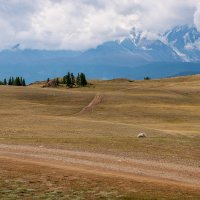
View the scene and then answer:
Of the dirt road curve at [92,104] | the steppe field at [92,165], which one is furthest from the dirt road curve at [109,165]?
the dirt road curve at [92,104]

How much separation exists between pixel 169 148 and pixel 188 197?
675 inches

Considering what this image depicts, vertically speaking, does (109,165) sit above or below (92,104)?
below

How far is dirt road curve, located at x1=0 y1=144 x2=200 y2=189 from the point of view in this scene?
26.0 meters

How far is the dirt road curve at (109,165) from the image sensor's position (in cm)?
2597

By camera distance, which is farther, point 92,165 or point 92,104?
point 92,104

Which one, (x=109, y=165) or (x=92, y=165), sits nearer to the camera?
(x=92, y=165)

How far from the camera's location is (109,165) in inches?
1148

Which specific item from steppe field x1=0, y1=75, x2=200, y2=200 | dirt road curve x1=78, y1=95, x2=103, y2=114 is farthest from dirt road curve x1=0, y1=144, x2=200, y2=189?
dirt road curve x1=78, y1=95, x2=103, y2=114

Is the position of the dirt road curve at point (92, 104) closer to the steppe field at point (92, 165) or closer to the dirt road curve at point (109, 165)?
the steppe field at point (92, 165)

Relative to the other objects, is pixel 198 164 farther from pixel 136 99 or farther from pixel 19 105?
pixel 136 99

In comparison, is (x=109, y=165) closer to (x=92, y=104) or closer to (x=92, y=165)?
(x=92, y=165)

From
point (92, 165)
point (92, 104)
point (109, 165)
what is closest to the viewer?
point (92, 165)

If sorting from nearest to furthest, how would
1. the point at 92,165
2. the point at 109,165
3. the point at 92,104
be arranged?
the point at 92,165, the point at 109,165, the point at 92,104

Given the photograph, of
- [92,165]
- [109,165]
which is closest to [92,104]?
[109,165]
